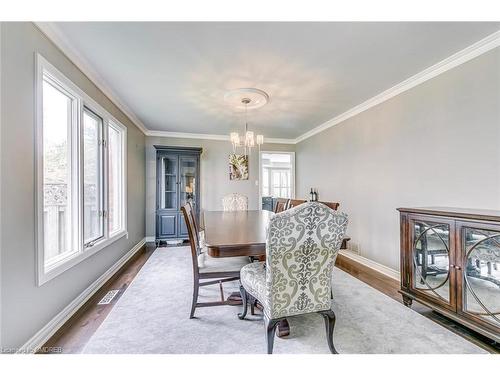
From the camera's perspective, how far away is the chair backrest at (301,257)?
1.21 m

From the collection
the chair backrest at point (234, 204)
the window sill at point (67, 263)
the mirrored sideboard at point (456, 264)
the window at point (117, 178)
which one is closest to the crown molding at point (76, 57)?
the window at point (117, 178)

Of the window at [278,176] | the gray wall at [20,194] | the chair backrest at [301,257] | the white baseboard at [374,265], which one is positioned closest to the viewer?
the chair backrest at [301,257]

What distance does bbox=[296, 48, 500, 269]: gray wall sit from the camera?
6.24ft

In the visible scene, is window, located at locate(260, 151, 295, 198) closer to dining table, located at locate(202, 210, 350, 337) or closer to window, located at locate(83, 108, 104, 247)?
window, located at locate(83, 108, 104, 247)

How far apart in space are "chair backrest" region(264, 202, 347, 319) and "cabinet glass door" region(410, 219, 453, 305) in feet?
3.60

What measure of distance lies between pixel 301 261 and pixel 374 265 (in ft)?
7.67

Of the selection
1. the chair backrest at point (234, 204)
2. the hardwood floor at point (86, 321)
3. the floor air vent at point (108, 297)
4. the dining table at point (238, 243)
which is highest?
the chair backrest at point (234, 204)

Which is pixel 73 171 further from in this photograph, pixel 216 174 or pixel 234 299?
pixel 216 174

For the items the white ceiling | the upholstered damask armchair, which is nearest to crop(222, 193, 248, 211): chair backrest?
the white ceiling

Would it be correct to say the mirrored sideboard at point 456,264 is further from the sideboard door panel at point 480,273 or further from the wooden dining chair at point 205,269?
the wooden dining chair at point 205,269

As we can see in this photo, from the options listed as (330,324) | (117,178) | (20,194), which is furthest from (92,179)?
(330,324)

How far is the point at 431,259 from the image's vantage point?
76.6 inches

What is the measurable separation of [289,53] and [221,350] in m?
2.43

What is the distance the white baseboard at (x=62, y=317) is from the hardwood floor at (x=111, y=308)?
1.4 inches
